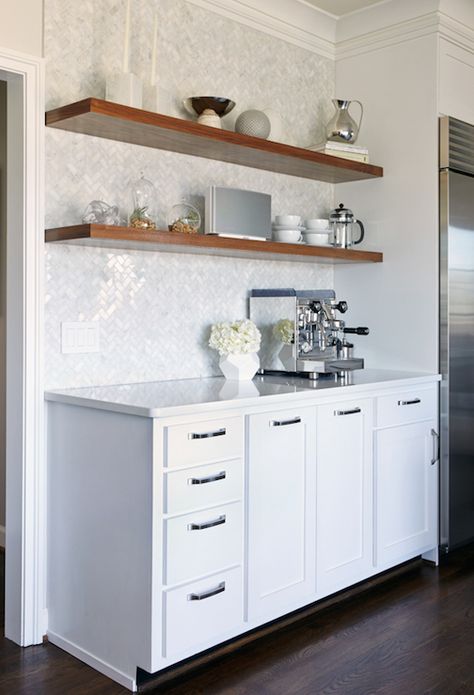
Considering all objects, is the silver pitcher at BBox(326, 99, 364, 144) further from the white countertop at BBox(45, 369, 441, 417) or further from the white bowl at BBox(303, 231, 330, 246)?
the white countertop at BBox(45, 369, 441, 417)

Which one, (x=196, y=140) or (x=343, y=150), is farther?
(x=343, y=150)

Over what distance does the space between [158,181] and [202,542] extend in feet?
4.90

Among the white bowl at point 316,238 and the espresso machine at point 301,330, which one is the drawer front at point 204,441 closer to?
the espresso machine at point 301,330

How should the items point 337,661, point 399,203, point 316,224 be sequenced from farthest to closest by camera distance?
point 399,203 < point 316,224 < point 337,661

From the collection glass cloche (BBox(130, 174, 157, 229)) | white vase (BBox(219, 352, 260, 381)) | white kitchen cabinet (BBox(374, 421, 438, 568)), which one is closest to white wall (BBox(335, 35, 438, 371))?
white kitchen cabinet (BBox(374, 421, 438, 568))

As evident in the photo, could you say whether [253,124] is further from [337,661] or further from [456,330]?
[337,661]

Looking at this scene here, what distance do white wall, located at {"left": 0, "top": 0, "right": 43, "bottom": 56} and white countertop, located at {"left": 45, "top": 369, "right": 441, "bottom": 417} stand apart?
1205 mm

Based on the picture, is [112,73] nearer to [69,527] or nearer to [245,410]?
[245,410]

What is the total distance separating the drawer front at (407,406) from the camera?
10.2 ft

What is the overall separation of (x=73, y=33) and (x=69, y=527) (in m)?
1.78

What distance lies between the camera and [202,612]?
2348mm

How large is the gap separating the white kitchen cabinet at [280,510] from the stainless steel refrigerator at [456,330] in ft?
3.22

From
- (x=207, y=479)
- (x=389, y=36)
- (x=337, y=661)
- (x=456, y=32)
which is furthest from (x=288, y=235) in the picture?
(x=337, y=661)

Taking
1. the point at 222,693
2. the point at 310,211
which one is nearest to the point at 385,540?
the point at 222,693
